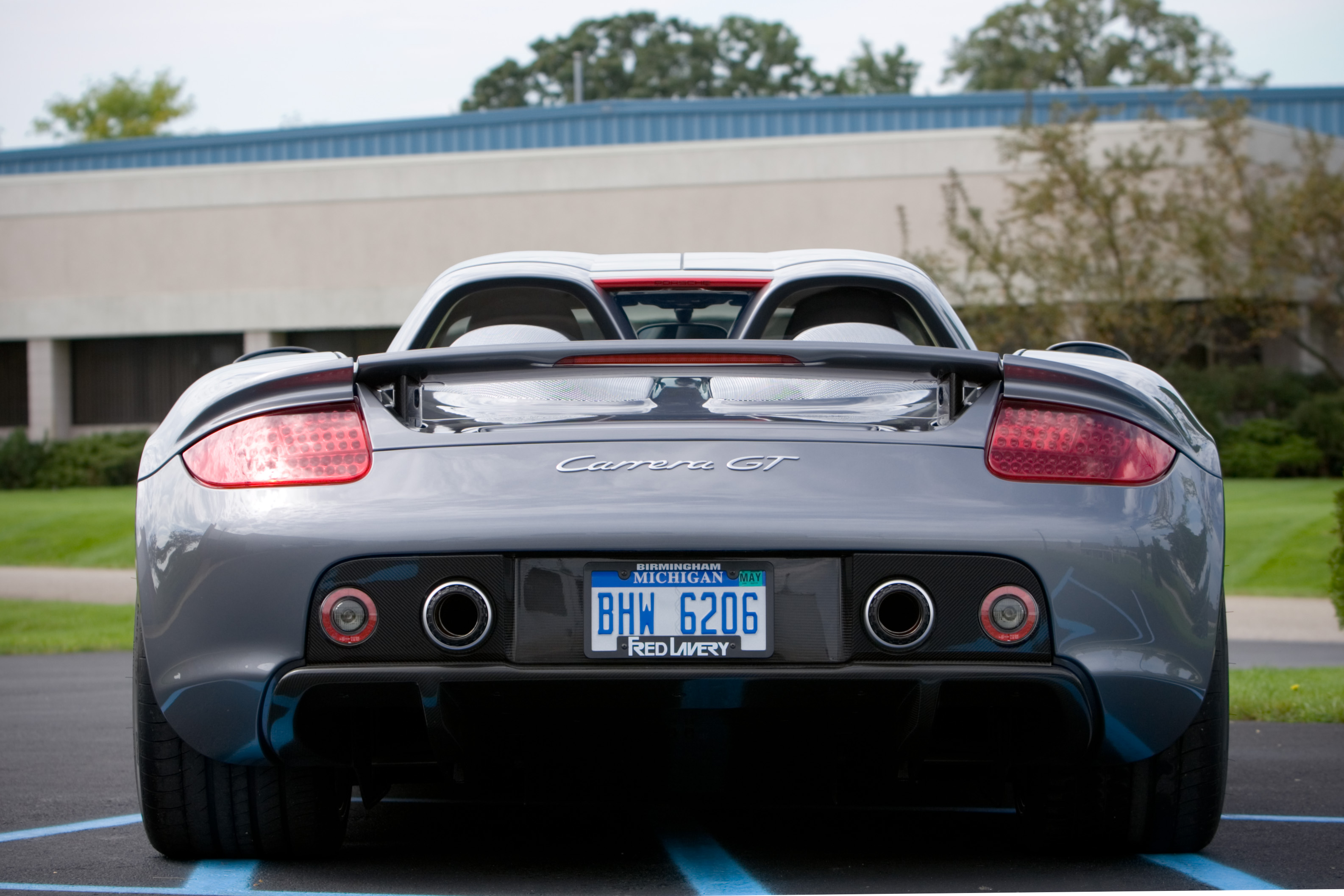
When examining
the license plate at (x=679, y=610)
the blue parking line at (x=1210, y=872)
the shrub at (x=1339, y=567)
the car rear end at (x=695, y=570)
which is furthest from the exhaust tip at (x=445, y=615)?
the shrub at (x=1339, y=567)

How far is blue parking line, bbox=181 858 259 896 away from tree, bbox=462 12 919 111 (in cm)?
6415

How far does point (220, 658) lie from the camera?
8.91 feet

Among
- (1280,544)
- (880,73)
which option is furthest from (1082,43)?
(1280,544)

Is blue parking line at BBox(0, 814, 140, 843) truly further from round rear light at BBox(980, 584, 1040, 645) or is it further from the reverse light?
round rear light at BBox(980, 584, 1040, 645)

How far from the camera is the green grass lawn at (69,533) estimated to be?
1841 cm

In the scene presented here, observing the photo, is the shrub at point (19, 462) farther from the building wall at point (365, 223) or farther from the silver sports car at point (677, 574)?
the silver sports car at point (677, 574)

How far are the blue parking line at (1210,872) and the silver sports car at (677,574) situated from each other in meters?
0.15

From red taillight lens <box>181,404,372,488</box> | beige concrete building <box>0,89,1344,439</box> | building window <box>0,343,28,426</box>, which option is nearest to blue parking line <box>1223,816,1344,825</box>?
red taillight lens <box>181,404,372,488</box>

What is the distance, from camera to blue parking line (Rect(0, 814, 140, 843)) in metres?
3.52

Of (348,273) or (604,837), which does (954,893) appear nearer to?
(604,837)

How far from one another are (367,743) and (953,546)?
1.19 metres

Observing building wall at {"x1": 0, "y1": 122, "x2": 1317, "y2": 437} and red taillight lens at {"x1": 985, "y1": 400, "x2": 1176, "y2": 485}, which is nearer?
red taillight lens at {"x1": 985, "y1": 400, "x2": 1176, "y2": 485}

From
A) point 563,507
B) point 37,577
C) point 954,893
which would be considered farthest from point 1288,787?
point 37,577

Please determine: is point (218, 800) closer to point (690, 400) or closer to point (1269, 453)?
point (690, 400)
